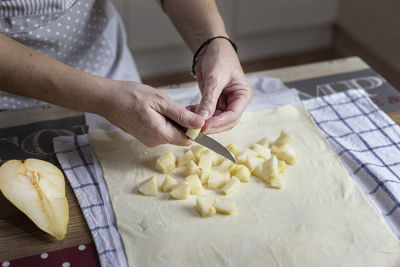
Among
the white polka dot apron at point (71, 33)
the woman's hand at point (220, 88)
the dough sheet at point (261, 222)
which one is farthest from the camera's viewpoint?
the white polka dot apron at point (71, 33)

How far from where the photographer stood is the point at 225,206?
0.93 metres

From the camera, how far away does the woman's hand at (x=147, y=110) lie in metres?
0.99

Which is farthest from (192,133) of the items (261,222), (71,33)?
(71,33)

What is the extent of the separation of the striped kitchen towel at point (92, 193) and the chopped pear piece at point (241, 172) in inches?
11.1

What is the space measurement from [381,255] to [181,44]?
6.67 feet

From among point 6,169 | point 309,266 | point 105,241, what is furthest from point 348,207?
point 6,169

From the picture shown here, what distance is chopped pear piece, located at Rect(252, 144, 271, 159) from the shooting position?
42.2 inches

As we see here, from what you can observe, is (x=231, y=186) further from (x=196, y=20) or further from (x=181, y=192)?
(x=196, y=20)

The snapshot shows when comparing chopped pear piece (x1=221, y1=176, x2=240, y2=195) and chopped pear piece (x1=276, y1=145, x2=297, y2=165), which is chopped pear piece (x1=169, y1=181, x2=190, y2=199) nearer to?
chopped pear piece (x1=221, y1=176, x2=240, y2=195)

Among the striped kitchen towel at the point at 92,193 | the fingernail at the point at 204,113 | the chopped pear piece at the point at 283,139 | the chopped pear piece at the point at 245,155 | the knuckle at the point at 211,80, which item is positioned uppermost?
the knuckle at the point at 211,80

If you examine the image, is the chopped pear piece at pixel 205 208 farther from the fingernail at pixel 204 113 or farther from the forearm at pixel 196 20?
the forearm at pixel 196 20

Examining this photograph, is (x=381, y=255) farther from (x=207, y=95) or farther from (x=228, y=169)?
(x=207, y=95)

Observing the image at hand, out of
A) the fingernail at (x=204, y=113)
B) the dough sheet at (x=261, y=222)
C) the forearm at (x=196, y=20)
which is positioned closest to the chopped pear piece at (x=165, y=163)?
the dough sheet at (x=261, y=222)

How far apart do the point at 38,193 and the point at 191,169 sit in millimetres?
325
